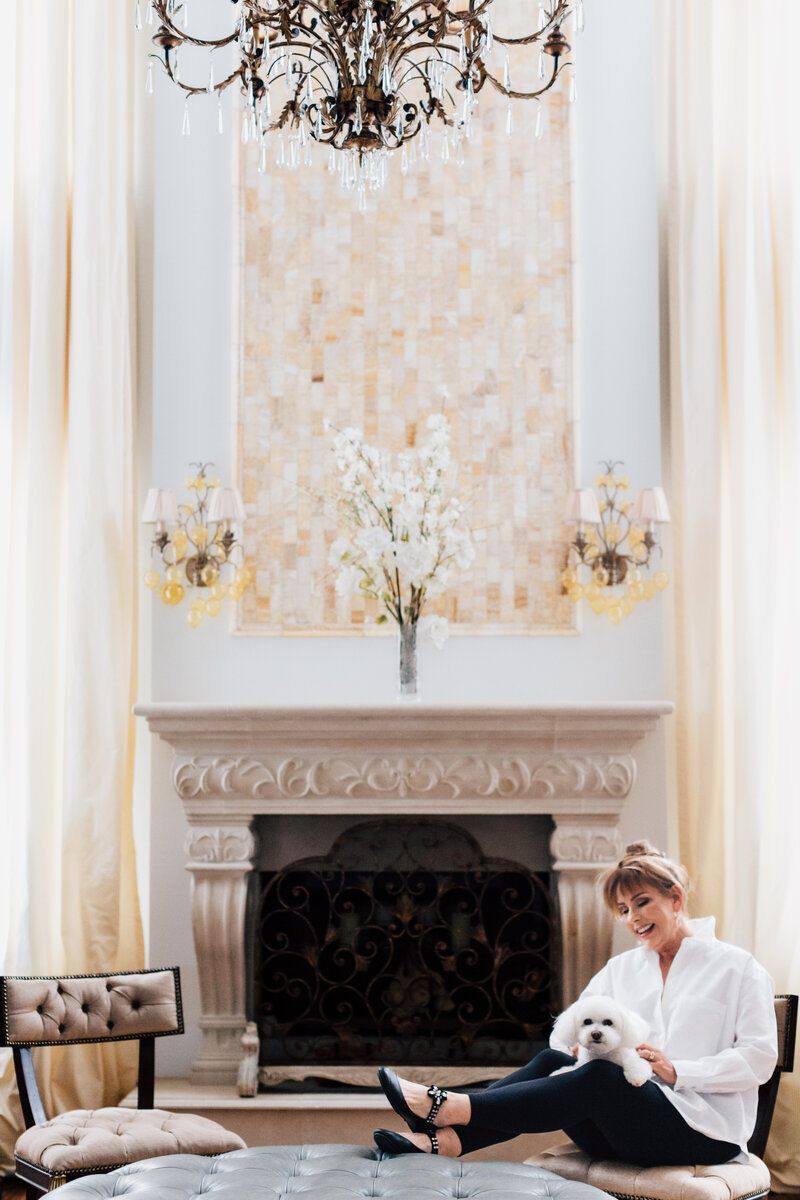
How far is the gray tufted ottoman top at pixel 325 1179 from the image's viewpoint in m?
2.00

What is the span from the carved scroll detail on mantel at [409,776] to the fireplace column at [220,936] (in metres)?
0.15

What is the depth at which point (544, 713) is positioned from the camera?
3.33m

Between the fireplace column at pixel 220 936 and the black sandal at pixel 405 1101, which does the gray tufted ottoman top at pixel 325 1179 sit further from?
the fireplace column at pixel 220 936

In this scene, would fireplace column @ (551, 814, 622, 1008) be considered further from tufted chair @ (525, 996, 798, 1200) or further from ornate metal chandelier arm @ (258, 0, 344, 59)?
ornate metal chandelier arm @ (258, 0, 344, 59)

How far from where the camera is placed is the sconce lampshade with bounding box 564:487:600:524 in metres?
3.63

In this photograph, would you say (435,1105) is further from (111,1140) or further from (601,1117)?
(111,1140)

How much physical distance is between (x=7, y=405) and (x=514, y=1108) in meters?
2.74

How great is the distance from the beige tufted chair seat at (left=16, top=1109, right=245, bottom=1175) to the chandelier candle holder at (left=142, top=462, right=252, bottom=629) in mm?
1627

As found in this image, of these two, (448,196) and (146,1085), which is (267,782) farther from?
(448,196)

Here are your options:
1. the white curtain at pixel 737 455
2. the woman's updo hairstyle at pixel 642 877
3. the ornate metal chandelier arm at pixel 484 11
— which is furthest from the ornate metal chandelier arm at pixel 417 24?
the white curtain at pixel 737 455

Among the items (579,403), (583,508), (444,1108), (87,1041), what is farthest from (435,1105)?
(579,403)

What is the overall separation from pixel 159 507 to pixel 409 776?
126 centimetres

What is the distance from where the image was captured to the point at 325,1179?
208 cm

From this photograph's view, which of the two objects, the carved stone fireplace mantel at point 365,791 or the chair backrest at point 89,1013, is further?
the carved stone fireplace mantel at point 365,791
